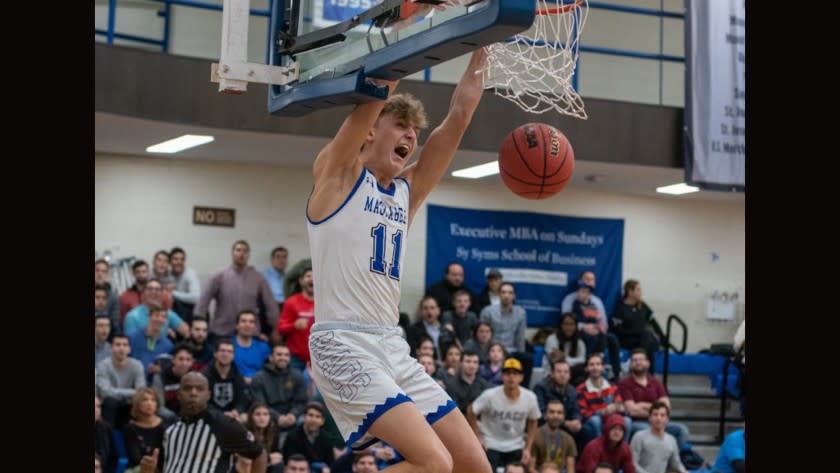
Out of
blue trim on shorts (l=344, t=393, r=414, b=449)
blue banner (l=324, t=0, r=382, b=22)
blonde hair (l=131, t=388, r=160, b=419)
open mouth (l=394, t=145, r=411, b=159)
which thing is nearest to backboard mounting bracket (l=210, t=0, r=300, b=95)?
open mouth (l=394, t=145, r=411, b=159)

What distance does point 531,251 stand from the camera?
1572cm

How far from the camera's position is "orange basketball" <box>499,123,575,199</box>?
6484 millimetres

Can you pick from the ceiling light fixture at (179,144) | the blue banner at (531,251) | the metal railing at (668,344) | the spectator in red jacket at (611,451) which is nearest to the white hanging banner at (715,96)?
the metal railing at (668,344)

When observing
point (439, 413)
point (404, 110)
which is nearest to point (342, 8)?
point (404, 110)

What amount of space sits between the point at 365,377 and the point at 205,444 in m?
4.04

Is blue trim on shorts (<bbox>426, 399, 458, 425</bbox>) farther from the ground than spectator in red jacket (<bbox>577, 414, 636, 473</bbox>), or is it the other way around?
blue trim on shorts (<bbox>426, 399, 458, 425</bbox>)

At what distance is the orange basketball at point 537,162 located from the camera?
21.3ft

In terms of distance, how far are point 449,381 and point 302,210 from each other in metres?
3.76

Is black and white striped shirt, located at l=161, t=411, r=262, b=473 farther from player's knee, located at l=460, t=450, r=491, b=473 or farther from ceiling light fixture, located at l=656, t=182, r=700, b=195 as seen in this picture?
ceiling light fixture, located at l=656, t=182, r=700, b=195

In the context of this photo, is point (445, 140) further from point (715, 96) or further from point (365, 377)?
point (715, 96)

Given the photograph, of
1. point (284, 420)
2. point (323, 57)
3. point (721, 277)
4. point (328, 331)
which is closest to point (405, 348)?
point (328, 331)

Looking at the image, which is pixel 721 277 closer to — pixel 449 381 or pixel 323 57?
pixel 449 381
